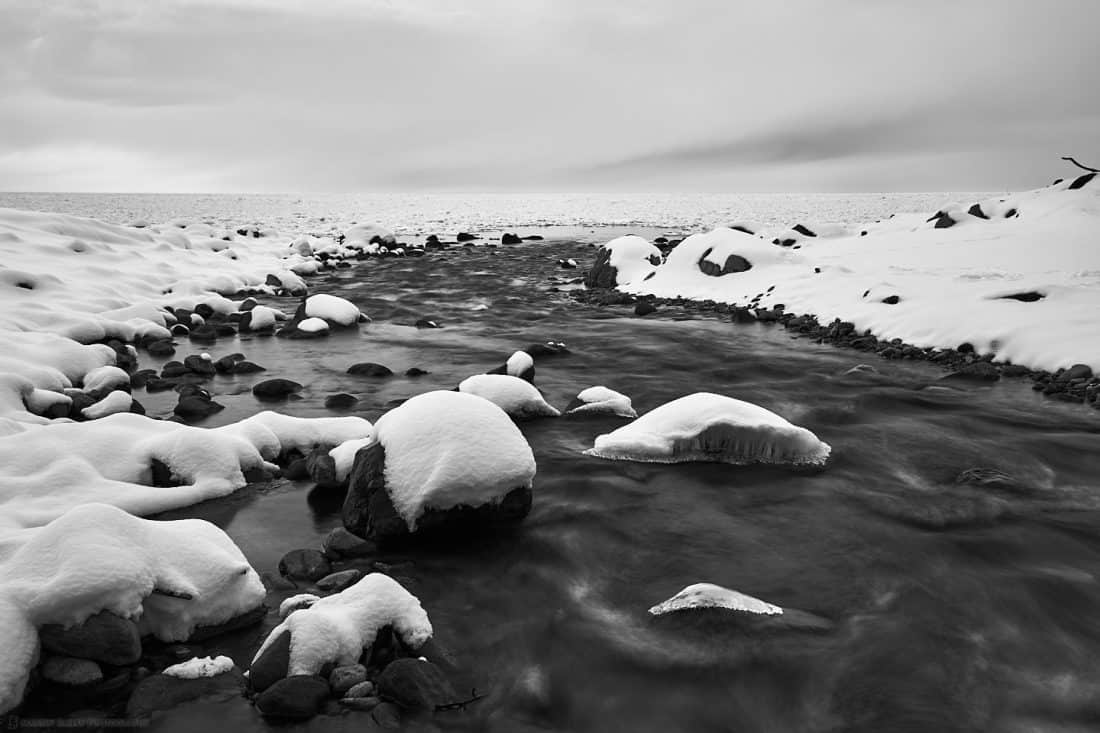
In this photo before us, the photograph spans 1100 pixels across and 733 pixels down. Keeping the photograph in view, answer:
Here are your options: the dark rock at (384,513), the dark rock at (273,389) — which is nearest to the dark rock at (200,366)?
the dark rock at (273,389)

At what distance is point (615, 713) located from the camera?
153 inches

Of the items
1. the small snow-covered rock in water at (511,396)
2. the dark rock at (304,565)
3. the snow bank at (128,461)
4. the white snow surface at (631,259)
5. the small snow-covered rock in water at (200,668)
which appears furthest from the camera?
the white snow surface at (631,259)

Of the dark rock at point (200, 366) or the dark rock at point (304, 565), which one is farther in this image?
the dark rock at point (200, 366)

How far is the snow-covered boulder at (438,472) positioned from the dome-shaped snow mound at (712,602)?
167cm

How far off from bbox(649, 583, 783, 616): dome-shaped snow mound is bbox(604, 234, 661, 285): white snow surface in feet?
59.4

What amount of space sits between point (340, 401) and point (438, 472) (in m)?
4.75

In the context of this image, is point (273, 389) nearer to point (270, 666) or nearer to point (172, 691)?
point (172, 691)

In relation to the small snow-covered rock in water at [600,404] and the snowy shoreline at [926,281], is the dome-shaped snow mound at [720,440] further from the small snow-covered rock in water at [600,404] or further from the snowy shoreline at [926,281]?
the snowy shoreline at [926,281]

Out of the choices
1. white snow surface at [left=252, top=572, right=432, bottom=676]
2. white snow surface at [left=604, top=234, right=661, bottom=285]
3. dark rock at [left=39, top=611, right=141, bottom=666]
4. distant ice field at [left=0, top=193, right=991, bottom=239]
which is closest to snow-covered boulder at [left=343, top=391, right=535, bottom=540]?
white snow surface at [left=252, top=572, right=432, bottom=676]

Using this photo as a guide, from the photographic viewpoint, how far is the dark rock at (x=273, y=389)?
1005 cm

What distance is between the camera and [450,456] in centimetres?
543

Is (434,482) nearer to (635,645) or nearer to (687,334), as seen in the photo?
(635,645)

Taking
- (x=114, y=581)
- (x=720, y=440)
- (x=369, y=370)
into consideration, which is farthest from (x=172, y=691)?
(x=369, y=370)

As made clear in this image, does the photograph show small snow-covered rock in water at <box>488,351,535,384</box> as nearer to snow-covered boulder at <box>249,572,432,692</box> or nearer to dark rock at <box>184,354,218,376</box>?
dark rock at <box>184,354,218,376</box>
